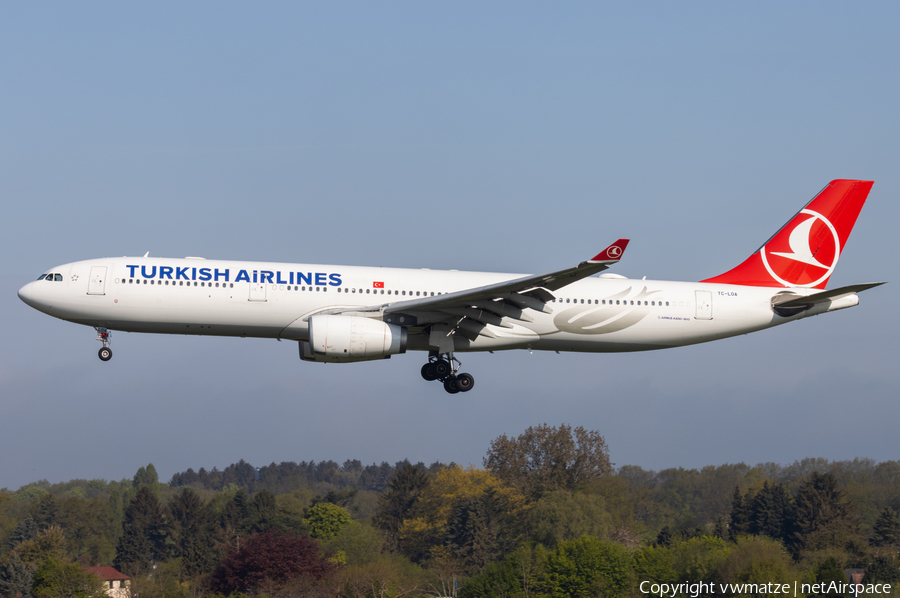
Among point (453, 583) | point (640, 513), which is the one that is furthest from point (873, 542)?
point (453, 583)

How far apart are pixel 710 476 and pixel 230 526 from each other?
104483 millimetres

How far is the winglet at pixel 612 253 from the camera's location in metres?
28.0

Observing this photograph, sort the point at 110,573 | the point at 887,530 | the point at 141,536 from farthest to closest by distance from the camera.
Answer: the point at 141,536
the point at 110,573
the point at 887,530

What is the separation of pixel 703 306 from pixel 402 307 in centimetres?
1262

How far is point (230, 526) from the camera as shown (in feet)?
410

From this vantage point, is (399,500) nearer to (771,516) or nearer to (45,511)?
(771,516)

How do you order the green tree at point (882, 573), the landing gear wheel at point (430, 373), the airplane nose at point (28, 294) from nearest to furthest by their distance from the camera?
the airplane nose at point (28, 294) < the landing gear wheel at point (430, 373) < the green tree at point (882, 573)

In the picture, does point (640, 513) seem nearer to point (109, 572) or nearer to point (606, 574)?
point (606, 574)

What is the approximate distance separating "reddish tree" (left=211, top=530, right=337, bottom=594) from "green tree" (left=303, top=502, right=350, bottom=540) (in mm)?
30457

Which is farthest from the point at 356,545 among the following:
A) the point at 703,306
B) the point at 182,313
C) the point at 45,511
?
the point at 182,313

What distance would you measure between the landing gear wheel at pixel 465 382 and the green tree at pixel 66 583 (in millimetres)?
56642

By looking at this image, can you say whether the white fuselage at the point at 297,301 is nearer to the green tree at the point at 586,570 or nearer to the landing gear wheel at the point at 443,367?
the landing gear wheel at the point at 443,367

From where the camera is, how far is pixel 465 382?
35500mm

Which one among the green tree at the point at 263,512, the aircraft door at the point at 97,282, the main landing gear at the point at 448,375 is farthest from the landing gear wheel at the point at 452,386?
the green tree at the point at 263,512
